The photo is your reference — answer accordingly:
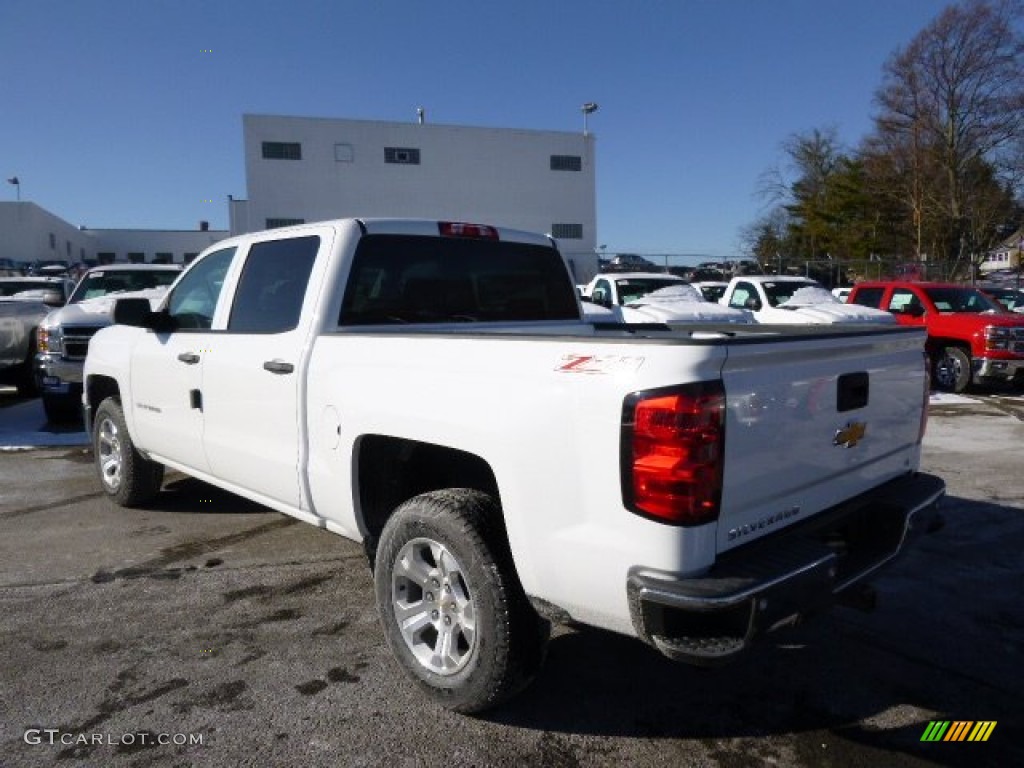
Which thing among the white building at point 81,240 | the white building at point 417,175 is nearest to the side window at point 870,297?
the white building at point 417,175

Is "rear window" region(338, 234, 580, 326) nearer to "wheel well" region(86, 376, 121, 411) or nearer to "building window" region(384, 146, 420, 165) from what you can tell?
"wheel well" region(86, 376, 121, 411)

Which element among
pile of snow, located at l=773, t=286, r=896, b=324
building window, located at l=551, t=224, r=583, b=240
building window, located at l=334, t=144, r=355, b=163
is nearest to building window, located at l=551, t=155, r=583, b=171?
building window, located at l=551, t=224, r=583, b=240

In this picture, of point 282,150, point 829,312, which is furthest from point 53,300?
point 282,150

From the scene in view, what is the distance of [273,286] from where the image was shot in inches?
161

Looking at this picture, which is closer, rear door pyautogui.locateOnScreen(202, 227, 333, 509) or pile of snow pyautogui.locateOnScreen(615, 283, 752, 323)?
rear door pyautogui.locateOnScreen(202, 227, 333, 509)

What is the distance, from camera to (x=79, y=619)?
12.8ft

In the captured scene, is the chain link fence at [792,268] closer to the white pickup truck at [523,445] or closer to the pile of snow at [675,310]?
the pile of snow at [675,310]

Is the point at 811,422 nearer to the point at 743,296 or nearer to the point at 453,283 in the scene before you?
the point at 453,283

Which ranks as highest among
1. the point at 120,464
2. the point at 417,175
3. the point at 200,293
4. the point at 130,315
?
the point at 417,175

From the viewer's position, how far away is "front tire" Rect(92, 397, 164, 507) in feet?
18.2

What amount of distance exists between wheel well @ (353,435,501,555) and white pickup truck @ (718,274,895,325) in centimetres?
950

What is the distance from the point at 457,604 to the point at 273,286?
2.02m

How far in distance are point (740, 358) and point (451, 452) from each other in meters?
1.25

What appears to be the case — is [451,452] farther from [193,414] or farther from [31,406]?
[31,406]
